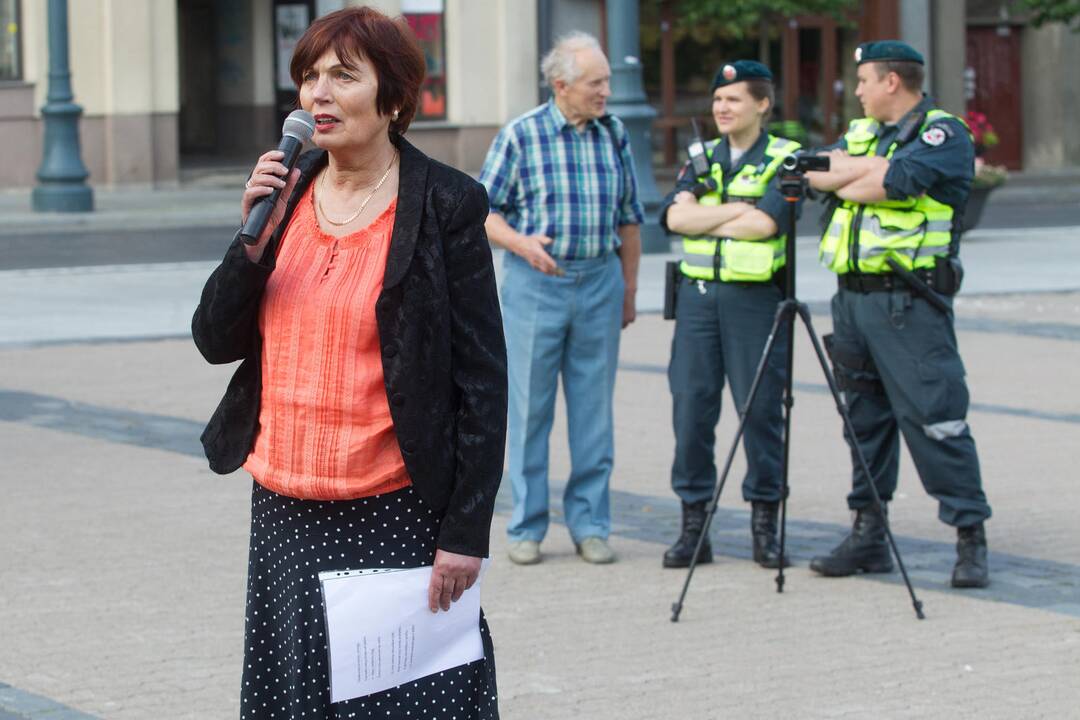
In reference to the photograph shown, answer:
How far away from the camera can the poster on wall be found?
106 feet

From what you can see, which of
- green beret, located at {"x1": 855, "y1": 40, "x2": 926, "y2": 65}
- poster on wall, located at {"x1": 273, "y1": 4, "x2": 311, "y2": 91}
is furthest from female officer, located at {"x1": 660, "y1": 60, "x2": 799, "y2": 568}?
poster on wall, located at {"x1": 273, "y1": 4, "x2": 311, "y2": 91}

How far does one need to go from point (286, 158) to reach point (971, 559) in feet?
12.8

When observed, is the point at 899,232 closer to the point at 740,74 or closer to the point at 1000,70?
the point at 740,74

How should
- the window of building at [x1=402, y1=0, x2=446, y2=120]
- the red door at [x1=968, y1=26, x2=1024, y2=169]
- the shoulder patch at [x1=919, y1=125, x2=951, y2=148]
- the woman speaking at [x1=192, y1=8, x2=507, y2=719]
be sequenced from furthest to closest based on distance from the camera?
the red door at [x1=968, y1=26, x2=1024, y2=169] → the window of building at [x1=402, y1=0, x2=446, y2=120] → the shoulder patch at [x1=919, y1=125, x2=951, y2=148] → the woman speaking at [x1=192, y1=8, x2=507, y2=719]

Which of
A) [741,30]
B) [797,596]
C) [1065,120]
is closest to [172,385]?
[797,596]

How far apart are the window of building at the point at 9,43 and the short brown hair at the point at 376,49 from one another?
2536 centimetres

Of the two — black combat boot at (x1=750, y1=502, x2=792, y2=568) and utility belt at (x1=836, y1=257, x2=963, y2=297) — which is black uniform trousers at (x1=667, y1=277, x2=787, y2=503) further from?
utility belt at (x1=836, y1=257, x2=963, y2=297)

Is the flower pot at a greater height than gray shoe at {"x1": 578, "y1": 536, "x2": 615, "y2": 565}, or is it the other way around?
the flower pot

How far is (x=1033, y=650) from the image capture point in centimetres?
593

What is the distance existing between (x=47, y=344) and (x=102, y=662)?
24.3 feet

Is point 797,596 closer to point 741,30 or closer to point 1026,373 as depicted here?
point 1026,373

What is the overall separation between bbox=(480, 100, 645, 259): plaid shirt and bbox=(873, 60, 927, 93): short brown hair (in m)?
1.06

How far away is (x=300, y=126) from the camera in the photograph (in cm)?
355

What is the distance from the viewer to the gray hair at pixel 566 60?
23.1ft
